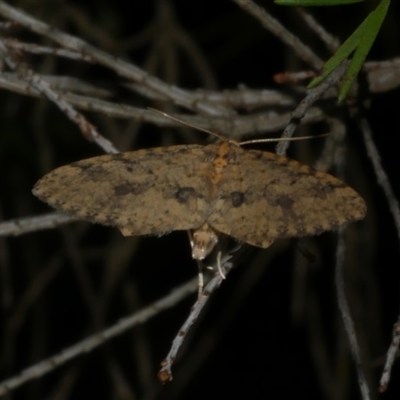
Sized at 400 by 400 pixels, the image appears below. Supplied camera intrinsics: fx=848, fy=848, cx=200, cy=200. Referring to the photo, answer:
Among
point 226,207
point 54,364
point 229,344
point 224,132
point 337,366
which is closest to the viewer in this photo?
point 226,207

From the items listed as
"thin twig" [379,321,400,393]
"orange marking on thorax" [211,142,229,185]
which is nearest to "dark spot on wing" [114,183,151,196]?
"orange marking on thorax" [211,142,229,185]

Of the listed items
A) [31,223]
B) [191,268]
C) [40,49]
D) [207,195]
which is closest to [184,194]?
[207,195]

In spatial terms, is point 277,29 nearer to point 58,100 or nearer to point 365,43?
point 365,43

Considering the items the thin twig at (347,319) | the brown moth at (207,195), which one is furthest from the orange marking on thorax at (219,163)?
the thin twig at (347,319)

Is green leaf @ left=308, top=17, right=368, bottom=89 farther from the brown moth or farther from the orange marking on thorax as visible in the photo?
the orange marking on thorax

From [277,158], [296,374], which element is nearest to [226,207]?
[277,158]

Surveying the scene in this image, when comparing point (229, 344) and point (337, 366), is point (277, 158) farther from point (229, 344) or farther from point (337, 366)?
point (229, 344)
